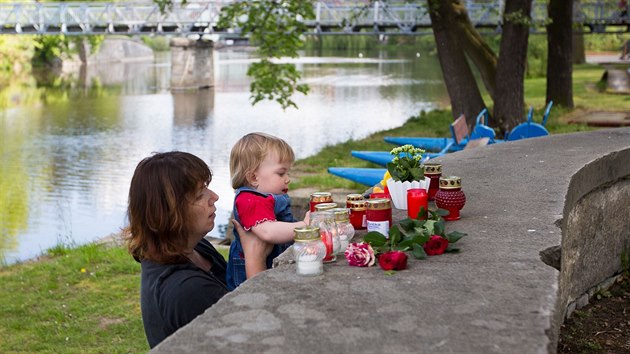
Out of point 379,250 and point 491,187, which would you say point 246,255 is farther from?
point 491,187

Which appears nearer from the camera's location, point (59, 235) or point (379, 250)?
point (379, 250)

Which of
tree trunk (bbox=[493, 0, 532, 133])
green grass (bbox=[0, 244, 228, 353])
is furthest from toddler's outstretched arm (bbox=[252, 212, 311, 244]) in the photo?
tree trunk (bbox=[493, 0, 532, 133])

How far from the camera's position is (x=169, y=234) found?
3.19m

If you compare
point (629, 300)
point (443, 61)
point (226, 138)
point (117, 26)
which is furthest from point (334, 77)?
point (629, 300)

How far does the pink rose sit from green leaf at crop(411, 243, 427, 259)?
17 centimetres

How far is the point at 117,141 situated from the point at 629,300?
64.6 ft

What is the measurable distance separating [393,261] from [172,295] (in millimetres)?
733

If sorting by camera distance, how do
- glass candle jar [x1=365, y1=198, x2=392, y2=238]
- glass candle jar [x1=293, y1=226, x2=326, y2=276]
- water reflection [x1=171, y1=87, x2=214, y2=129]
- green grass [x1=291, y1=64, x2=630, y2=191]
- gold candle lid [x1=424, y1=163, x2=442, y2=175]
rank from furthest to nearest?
water reflection [x1=171, y1=87, x2=214, y2=129] < green grass [x1=291, y1=64, x2=630, y2=191] < gold candle lid [x1=424, y1=163, x2=442, y2=175] < glass candle jar [x1=365, y1=198, x2=392, y2=238] < glass candle jar [x1=293, y1=226, x2=326, y2=276]

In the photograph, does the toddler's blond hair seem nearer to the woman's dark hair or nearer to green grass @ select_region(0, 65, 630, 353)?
the woman's dark hair

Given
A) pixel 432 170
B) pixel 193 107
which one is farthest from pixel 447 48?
pixel 193 107

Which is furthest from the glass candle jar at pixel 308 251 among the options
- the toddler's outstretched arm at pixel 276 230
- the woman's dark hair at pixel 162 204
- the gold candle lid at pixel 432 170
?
the gold candle lid at pixel 432 170

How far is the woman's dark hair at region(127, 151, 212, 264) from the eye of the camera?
3135 mm

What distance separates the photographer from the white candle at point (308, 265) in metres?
3.20

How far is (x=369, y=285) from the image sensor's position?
3.11 meters
